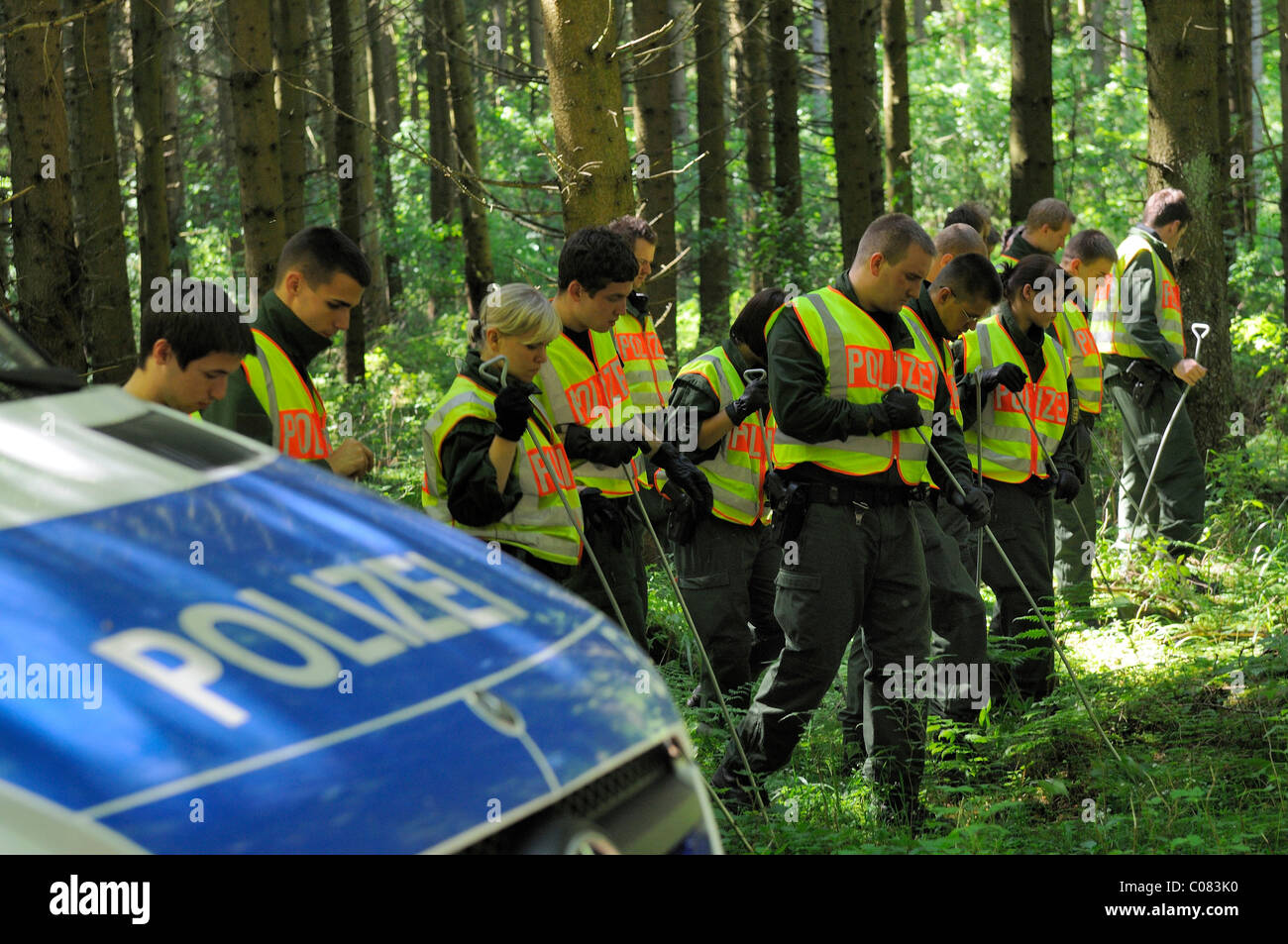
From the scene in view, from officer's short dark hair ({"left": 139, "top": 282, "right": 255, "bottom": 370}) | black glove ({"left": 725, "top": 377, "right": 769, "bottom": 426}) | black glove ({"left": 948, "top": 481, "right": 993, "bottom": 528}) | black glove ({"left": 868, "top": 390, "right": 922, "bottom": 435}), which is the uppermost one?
officer's short dark hair ({"left": 139, "top": 282, "right": 255, "bottom": 370})

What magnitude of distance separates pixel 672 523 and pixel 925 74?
25659 mm

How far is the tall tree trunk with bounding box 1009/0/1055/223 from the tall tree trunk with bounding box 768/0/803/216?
4.04 meters

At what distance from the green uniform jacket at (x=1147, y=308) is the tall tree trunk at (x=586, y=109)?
4.06 meters

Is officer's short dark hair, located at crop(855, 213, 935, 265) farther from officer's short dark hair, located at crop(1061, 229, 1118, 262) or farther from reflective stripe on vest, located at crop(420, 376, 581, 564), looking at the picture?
officer's short dark hair, located at crop(1061, 229, 1118, 262)

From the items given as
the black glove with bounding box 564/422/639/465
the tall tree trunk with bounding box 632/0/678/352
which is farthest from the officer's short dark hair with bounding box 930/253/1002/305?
the tall tree trunk with bounding box 632/0/678/352

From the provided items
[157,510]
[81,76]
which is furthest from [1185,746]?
[81,76]

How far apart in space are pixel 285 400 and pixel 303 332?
10.1 inches

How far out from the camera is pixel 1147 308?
891 cm

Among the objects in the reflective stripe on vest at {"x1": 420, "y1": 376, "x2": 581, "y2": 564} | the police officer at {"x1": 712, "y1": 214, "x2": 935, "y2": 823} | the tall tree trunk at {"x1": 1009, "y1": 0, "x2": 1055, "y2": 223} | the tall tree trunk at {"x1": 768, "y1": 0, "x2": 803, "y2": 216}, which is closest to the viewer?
the reflective stripe on vest at {"x1": 420, "y1": 376, "x2": 581, "y2": 564}

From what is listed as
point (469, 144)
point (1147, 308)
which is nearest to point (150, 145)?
point (469, 144)

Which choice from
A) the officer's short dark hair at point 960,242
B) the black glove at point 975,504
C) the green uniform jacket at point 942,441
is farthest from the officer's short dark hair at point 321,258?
the officer's short dark hair at point 960,242

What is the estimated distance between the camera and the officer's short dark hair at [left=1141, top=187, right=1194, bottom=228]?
8.94 m

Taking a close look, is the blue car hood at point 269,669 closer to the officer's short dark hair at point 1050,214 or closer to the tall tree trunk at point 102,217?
the officer's short dark hair at point 1050,214

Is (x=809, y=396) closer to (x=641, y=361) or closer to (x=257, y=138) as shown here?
(x=641, y=361)
